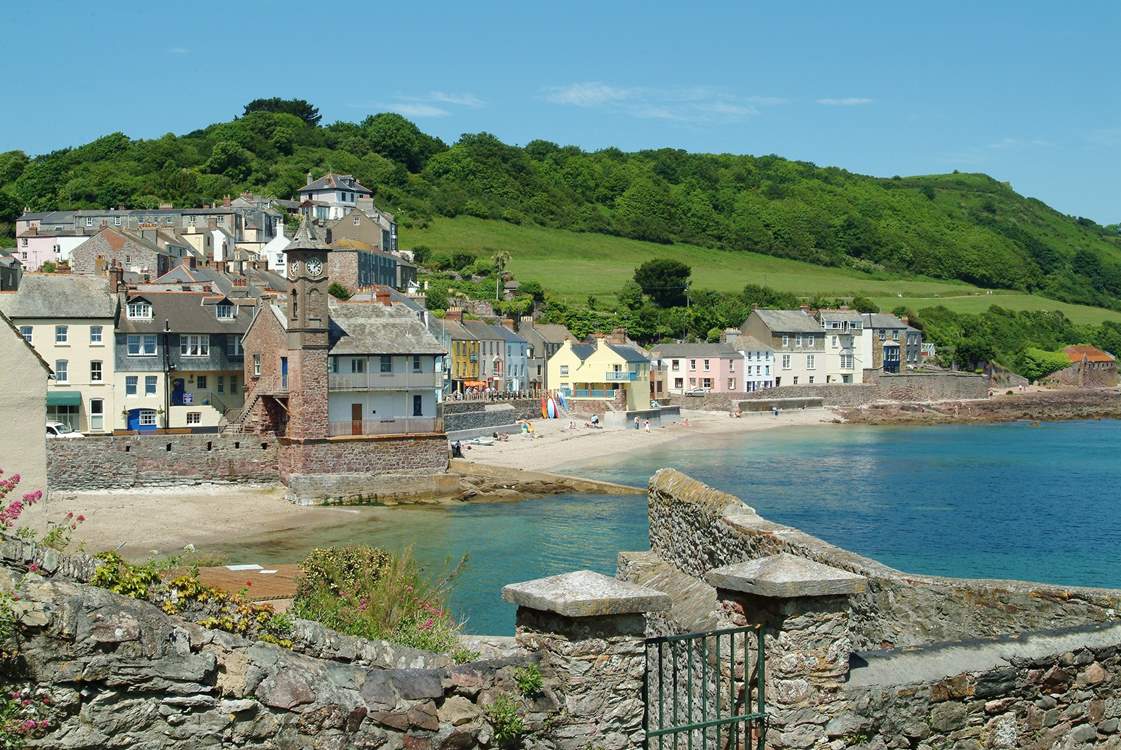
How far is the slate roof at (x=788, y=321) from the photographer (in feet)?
358

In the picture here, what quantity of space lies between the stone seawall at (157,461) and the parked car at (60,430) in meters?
2.82

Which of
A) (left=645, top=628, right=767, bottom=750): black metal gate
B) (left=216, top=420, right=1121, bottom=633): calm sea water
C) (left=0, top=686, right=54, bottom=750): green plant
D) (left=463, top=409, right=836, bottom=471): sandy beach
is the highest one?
(left=0, top=686, right=54, bottom=750): green plant

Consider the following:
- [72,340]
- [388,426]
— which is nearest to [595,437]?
[388,426]

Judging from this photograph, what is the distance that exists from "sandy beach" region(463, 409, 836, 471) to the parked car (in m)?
18.1

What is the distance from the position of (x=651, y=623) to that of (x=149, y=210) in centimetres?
12185

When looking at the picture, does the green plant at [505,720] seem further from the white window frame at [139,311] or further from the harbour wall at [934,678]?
the white window frame at [139,311]

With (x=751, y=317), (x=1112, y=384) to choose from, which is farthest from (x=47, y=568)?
(x=1112, y=384)

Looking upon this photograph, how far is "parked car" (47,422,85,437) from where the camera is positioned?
1852 inches

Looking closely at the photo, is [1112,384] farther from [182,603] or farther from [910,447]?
[182,603]

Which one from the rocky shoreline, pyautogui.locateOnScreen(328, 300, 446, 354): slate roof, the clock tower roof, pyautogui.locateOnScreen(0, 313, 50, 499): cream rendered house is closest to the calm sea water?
pyautogui.locateOnScreen(0, 313, 50, 499): cream rendered house

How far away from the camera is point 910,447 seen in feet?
255

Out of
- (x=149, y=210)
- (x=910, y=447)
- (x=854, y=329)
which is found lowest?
(x=910, y=447)

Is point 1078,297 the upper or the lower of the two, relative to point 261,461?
upper

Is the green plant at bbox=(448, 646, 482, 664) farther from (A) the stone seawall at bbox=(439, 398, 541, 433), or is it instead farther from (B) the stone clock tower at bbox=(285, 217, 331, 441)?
(A) the stone seawall at bbox=(439, 398, 541, 433)
